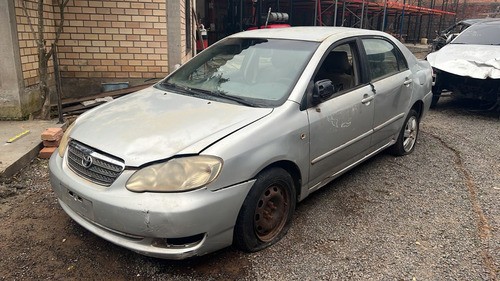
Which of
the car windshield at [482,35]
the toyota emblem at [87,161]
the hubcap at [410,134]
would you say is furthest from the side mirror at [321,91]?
the car windshield at [482,35]

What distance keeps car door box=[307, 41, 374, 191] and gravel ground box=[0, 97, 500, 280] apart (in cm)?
43

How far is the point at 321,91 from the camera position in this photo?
10.4 ft

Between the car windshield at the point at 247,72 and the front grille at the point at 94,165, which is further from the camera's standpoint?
the car windshield at the point at 247,72

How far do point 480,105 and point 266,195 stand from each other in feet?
22.9

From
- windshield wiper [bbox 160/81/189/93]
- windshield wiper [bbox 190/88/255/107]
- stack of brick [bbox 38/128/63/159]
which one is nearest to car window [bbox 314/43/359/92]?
windshield wiper [bbox 190/88/255/107]

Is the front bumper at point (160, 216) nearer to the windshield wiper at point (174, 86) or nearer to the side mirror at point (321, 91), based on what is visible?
the side mirror at point (321, 91)

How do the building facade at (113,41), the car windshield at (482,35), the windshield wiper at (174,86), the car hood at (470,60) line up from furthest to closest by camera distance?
the car windshield at (482,35) → the car hood at (470,60) → the building facade at (113,41) → the windshield wiper at (174,86)

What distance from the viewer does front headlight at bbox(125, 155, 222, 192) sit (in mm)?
2406

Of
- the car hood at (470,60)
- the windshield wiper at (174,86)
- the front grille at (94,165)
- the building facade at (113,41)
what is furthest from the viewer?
the car hood at (470,60)

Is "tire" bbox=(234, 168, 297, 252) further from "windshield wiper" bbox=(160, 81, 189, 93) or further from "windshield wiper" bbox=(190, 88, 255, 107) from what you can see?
"windshield wiper" bbox=(160, 81, 189, 93)

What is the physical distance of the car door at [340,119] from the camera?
329 centimetres

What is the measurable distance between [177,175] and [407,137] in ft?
11.7

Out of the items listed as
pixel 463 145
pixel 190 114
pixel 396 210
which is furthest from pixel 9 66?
pixel 463 145

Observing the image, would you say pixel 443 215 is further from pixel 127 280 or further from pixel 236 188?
pixel 127 280
